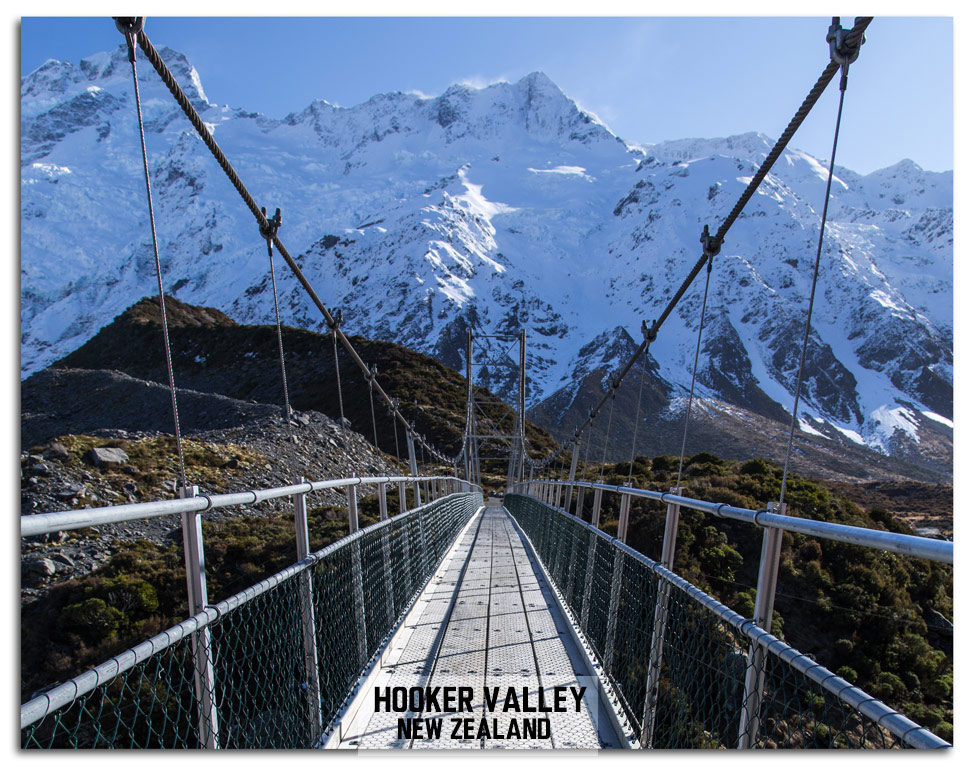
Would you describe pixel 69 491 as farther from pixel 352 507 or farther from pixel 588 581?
pixel 588 581

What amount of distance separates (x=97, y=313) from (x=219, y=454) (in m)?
160

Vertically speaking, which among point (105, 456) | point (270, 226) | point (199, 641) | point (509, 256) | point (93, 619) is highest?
point (509, 256)

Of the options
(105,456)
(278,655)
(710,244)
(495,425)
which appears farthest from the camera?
(495,425)

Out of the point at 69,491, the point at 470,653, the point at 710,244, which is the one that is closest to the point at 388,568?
the point at 470,653

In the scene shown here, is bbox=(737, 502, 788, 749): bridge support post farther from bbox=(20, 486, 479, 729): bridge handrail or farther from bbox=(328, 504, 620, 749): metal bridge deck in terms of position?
bbox=(20, 486, 479, 729): bridge handrail

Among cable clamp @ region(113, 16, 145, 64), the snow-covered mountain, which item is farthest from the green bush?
the snow-covered mountain

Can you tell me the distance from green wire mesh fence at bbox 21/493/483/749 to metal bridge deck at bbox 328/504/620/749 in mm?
118

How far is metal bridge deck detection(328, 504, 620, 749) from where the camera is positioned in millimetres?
2355

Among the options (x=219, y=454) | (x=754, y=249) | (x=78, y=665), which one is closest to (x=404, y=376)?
(x=219, y=454)

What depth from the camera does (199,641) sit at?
1.55 metres

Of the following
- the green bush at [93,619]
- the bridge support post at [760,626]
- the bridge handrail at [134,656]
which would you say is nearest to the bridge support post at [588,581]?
the bridge handrail at [134,656]

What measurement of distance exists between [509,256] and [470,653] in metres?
155

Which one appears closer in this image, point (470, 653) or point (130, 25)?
Result: point (470, 653)

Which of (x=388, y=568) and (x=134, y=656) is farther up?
(x=134, y=656)
